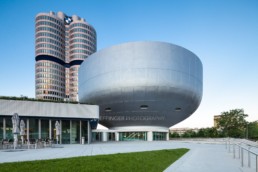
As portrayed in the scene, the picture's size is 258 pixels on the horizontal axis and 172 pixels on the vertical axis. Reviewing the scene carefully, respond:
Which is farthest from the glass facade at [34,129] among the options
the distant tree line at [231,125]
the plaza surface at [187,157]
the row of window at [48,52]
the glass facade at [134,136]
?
the row of window at [48,52]

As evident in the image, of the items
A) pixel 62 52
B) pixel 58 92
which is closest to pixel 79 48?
pixel 62 52

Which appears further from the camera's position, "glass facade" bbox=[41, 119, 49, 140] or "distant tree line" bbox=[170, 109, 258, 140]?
"distant tree line" bbox=[170, 109, 258, 140]

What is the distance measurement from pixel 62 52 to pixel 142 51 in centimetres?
9107

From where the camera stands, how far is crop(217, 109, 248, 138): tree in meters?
67.7

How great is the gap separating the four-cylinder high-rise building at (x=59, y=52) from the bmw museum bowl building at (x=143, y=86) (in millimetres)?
69835

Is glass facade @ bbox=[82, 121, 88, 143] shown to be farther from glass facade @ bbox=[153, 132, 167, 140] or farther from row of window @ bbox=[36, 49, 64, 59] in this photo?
row of window @ bbox=[36, 49, 64, 59]

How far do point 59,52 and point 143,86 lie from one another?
8972 cm

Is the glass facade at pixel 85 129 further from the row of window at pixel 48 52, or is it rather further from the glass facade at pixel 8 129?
the row of window at pixel 48 52

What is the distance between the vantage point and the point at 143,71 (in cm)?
3978

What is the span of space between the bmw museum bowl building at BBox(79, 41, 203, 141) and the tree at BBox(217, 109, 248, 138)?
25.1m

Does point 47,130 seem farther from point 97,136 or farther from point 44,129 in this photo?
point 97,136

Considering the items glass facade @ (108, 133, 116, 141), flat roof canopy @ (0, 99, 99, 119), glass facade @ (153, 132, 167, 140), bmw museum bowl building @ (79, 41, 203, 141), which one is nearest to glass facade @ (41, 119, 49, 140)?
flat roof canopy @ (0, 99, 99, 119)

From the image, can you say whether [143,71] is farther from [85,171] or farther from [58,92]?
[58,92]

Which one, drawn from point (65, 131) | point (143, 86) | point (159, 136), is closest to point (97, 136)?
point (159, 136)
